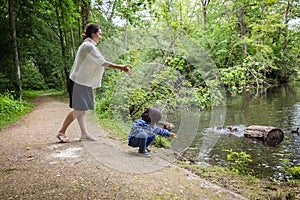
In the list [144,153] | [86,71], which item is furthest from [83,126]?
[144,153]

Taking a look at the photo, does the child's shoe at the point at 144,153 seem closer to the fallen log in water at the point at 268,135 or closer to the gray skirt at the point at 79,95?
the gray skirt at the point at 79,95

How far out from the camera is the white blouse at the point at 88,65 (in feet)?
10.9

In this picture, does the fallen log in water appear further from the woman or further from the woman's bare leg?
the woman

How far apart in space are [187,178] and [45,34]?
1476cm

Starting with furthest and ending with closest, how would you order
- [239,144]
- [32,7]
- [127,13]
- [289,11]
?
[289,11], [32,7], [127,13], [239,144]

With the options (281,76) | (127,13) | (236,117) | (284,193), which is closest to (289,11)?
(281,76)

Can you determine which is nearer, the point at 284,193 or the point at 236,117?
the point at 284,193

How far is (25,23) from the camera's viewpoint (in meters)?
13.1

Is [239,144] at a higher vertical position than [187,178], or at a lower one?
lower

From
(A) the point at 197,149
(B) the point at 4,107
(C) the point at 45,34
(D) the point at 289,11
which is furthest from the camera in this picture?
(D) the point at 289,11

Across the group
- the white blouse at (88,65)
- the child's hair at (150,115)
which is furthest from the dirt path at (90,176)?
the white blouse at (88,65)

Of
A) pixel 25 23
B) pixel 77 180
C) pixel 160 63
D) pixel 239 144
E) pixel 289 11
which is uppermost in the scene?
pixel 289 11

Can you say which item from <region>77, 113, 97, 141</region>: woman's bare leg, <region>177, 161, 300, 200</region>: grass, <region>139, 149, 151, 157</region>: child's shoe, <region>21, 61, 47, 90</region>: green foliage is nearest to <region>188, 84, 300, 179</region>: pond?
<region>177, 161, 300, 200</region>: grass

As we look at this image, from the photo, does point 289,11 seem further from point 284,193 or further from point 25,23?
point 284,193
